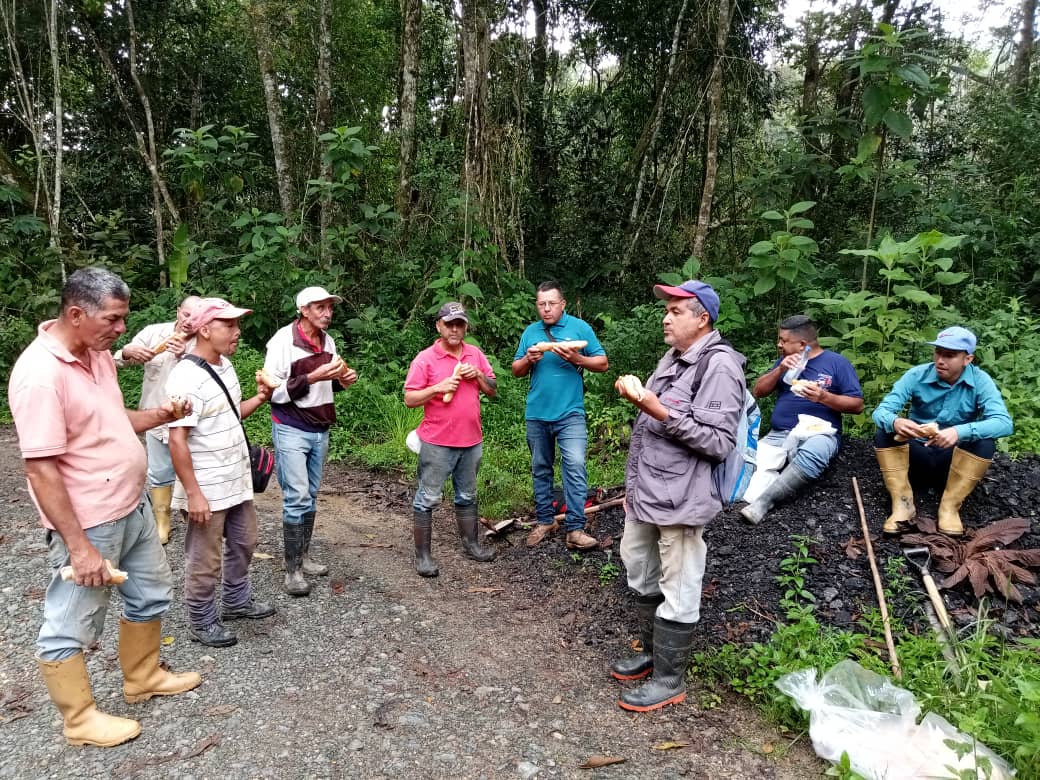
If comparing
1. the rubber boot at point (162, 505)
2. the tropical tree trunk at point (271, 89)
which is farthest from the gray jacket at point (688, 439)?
the tropical tree trunk at point (271, 89)

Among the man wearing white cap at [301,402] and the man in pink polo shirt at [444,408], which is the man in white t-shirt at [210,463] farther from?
the man in pink polo shirt at [444,408]

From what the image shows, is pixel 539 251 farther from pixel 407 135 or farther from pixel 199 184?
pixel 199 184

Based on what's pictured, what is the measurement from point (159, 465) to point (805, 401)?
4882 mm

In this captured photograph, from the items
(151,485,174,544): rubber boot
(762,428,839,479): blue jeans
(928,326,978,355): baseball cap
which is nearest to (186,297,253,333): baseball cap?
(151,485,174,544): rubber boot

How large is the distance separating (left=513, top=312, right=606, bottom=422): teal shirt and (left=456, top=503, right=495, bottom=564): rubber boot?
33.6 inches

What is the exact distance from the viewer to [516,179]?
9297mm

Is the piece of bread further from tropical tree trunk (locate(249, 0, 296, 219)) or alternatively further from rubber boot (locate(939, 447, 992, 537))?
tropical tree trunk (locate(249, 0, 296, 219))

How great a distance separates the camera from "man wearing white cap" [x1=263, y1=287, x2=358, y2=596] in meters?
4.18

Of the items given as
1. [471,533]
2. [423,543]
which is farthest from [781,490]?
[423,543]

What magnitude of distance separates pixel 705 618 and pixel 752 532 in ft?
2.89

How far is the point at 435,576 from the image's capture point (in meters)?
4.85

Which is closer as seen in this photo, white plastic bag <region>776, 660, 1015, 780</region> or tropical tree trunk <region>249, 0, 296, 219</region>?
white plastic bag <region>776, 660, 1015, 780</region>

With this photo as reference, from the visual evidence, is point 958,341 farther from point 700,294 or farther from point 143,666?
point 143,666

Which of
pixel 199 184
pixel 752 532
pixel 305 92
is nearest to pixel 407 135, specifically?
pixel 199 184
